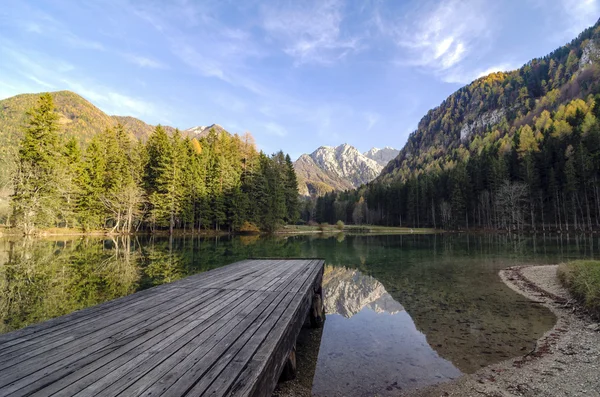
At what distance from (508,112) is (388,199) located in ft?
300

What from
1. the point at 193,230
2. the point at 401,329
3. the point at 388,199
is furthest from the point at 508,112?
the point at 401,329

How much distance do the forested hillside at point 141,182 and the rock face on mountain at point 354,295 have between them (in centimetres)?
3524

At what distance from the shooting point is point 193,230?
161ft

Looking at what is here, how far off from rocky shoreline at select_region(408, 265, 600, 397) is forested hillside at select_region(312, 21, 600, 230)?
2544 inches

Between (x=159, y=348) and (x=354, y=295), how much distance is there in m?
8.90

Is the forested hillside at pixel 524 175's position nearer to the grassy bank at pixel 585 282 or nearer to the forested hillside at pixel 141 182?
the forested hillside at pixel 141 182

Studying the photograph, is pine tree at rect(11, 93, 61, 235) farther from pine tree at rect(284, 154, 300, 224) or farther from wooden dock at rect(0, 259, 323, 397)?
pine tree at rect(284, 154, 300, 224)

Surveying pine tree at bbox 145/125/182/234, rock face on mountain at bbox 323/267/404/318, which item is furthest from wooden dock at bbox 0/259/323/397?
pine tree at bbox 145/125/182/234

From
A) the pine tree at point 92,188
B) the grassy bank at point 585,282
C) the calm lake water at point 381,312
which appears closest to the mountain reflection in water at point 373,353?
the calm lake water at point 381,312

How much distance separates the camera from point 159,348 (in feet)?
10.9

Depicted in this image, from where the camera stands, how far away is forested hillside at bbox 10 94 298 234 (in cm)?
3288

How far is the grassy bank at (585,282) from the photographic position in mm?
7969

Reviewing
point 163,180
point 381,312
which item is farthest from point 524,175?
point 163,180

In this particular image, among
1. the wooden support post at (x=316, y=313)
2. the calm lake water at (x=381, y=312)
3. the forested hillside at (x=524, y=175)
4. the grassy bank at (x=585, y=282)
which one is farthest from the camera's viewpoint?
the forested hillside at (x=524, y=175)
